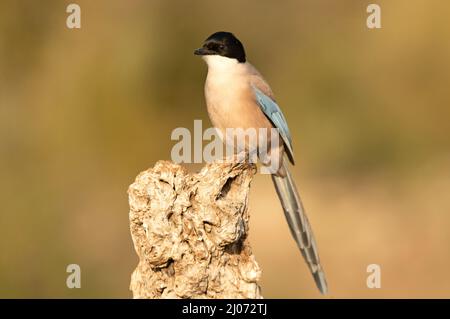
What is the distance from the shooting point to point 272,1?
10.3 meters

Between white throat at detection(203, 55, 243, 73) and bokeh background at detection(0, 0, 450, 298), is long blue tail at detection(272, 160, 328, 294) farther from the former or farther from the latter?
bokeh background at detection(0, 0, 450, 298)

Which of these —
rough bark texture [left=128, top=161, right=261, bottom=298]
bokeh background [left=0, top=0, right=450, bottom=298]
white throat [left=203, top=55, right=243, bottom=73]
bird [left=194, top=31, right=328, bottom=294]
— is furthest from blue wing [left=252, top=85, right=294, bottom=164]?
bokeh background [left=0, top=0, right=450, bottom=298]

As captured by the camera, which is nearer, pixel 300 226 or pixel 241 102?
pixel 241 102

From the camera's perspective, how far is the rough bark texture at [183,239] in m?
4.12

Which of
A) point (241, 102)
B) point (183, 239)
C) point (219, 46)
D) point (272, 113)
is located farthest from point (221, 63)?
point (183, 239)

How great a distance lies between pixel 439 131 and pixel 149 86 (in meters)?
3.53

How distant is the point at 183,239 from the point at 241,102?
7.13 ft

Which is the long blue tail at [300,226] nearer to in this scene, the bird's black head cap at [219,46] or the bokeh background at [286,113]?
the bird's black head cap at [219,46]

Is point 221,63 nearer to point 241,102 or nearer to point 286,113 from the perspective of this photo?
point 241,102

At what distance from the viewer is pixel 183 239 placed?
13.6ft

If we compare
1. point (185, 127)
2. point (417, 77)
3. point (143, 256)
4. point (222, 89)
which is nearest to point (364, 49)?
point (417, 77)

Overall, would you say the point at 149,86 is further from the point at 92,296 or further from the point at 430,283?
the point at 430,283

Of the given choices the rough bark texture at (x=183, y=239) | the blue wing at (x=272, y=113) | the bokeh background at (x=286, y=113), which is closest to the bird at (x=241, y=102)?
the blue wing at (x=272, y=113)

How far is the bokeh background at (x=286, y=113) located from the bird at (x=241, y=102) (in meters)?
2.02
